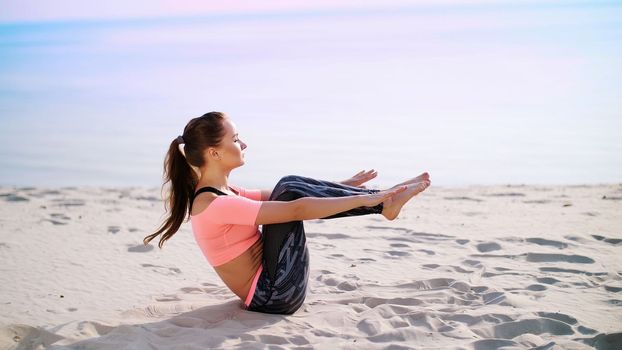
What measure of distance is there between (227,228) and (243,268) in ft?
0.88

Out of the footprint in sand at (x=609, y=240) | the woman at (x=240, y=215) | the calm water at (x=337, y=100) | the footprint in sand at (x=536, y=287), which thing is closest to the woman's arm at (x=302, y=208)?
the woman at (x=240, y=215)

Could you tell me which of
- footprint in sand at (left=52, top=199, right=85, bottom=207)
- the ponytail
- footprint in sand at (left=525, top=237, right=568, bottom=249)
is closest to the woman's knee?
the ponytail

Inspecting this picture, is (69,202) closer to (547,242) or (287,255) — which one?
(287,255)

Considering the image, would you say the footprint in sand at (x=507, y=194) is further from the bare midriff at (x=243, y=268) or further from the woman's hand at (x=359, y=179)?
the bare midriff at (x=243, y=268)

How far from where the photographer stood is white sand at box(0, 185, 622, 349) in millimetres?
4074

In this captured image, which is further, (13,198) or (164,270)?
(13,198)

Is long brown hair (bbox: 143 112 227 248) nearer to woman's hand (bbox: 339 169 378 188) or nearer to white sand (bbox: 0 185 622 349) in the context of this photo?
white sand (bbox: 0 185 622 349)

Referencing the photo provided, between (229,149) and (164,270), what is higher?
(229,149)

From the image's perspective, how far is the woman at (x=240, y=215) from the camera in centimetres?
421

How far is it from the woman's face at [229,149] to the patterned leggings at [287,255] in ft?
1.00

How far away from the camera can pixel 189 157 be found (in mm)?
4340

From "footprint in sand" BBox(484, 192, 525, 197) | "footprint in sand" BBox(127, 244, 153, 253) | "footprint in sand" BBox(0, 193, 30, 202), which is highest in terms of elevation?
"footprint in sand" BBox(484, 192, 525, 197)

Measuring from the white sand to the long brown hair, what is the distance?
0.68 metres

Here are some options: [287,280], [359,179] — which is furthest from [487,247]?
[287,280]
